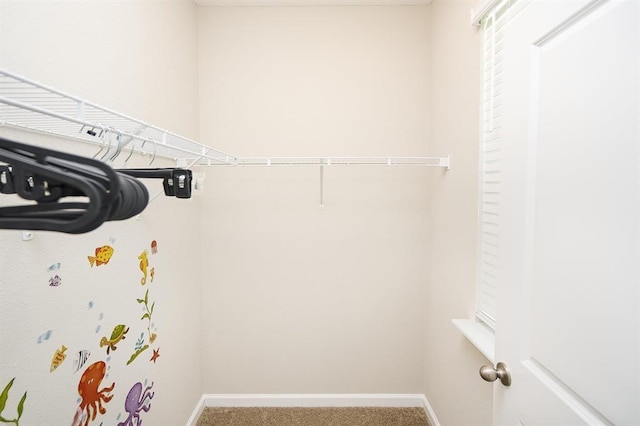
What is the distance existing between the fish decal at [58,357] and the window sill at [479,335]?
4.94 ft

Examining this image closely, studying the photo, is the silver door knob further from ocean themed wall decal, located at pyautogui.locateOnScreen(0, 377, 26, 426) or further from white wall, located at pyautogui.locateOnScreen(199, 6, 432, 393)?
ocean themed wall decal, located at pyautogui.locateOnScreen(0, 377, 26, 426)

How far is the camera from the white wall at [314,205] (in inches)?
80.3

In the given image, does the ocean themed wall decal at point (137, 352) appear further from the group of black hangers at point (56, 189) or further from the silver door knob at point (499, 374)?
the silver door knob at point (499, 374)

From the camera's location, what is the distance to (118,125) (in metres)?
1.11

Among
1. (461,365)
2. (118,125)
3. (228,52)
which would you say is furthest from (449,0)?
(461,365)

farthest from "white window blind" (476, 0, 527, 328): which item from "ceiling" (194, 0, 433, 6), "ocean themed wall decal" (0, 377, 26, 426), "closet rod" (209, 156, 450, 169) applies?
"ocean themed wall decal" (0, 377, 26, 426)

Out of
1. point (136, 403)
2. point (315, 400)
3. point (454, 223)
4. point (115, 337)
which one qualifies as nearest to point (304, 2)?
point (454, 223)

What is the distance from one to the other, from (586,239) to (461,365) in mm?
1199

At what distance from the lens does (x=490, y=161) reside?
1.39 meters

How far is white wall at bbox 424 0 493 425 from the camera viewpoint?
4.92ft

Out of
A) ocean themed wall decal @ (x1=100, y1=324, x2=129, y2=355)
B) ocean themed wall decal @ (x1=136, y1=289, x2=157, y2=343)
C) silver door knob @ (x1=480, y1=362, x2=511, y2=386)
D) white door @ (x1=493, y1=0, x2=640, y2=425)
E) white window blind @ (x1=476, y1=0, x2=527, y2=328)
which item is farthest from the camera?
ocean themed wall decal @ (x1=136, y1=289, x2=157, y2=343)

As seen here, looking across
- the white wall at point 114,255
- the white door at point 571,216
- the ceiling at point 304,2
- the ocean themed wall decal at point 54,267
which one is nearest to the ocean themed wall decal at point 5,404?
the white wall at point 114,255

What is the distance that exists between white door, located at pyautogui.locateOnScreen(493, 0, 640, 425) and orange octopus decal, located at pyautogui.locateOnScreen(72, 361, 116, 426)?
1.41 metres

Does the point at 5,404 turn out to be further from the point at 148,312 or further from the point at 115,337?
the point at 148,312
